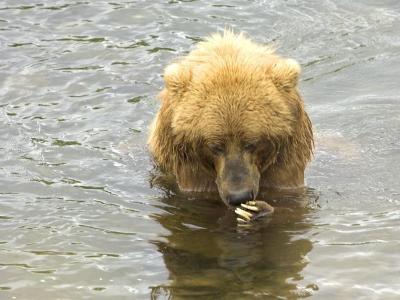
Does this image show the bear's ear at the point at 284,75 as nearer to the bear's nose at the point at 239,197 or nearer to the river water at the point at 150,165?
the bear's nose at the point at 239,197

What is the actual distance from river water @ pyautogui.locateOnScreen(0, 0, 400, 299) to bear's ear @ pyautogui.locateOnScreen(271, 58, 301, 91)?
109 cm

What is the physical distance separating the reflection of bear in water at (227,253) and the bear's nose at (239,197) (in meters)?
0.39

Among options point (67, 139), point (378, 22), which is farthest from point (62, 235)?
point (378, 22)

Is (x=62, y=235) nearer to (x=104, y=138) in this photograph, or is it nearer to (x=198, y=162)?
(x=198, y=162)

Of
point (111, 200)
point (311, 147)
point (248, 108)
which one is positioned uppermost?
point (248, 108)

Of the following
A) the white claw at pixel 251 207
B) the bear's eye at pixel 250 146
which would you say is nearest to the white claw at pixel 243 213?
the white claw at pixel 251 207

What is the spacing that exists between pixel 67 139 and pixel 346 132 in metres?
2.72

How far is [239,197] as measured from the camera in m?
7.56

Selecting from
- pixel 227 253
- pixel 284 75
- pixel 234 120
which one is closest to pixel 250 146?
pixel 234 120

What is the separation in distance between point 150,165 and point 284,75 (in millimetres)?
2092

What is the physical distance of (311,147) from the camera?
28.5 feet

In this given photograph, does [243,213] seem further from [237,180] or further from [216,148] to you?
[216,148]

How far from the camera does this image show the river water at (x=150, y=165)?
725 centimetres

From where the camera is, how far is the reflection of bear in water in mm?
6992
